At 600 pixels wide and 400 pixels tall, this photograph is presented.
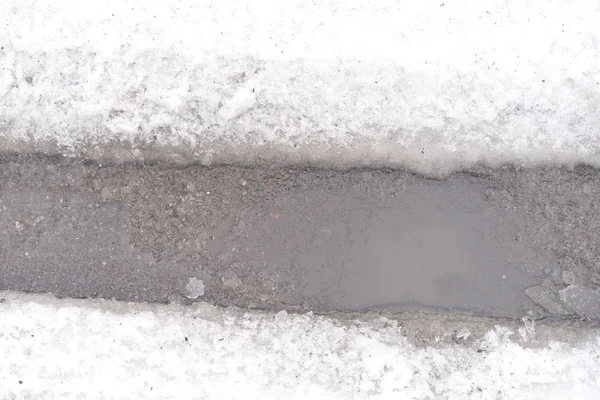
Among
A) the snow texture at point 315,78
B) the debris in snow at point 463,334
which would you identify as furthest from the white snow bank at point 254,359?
the snow texture at point 315,78

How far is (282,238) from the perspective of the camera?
2879mm

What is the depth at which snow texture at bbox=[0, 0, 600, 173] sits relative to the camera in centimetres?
274

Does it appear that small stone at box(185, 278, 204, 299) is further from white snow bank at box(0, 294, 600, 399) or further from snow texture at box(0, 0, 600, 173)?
snow texture at box(0, 0, 600, 173)

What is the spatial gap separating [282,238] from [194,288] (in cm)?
59

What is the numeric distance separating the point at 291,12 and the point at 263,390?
83.1 inches

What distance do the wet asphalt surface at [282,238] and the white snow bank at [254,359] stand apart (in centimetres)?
13

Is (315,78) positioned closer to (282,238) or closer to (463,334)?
(282,238)

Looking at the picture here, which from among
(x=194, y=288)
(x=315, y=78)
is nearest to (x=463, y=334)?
(x=194, y=288)

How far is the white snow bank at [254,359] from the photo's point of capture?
2.71m

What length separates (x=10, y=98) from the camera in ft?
9.23

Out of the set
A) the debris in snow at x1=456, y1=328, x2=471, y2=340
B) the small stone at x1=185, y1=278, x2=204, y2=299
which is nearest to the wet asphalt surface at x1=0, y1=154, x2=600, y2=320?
the small stone at x1=185, y1=278, x2=204, y2=299

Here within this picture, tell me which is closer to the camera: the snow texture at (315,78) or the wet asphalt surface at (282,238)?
the snow texture at (315,78)

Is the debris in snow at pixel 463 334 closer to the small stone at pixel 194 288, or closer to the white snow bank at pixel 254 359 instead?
the white snow bank at pixel 254 359

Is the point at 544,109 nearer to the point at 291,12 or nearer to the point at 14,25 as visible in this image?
the point at 291,12
